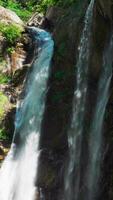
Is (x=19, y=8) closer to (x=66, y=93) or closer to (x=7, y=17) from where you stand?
(x=7, y=17)

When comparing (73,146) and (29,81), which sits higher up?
(29,81)

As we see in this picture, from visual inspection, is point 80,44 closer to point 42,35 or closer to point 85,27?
point 85,27

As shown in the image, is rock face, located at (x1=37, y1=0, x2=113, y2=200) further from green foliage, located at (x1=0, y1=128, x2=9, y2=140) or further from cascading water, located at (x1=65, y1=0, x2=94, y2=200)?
green foliage, located at (x1=0, y1=128, x2=9, y2=140)

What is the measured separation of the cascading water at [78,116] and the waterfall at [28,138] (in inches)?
57.5

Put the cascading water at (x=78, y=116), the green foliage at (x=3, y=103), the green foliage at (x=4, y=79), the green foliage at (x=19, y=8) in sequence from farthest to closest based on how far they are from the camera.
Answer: the green foliage at (x=19, y=8) → the green foliage at (x=4, y=79) → the green foliage at (x=3, y=103) → the cascading water at (x=78, y=116)

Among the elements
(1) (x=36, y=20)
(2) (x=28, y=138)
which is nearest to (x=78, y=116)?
(2) (x=28, y=138)

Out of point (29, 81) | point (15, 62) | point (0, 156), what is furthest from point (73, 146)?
point (15, 62)

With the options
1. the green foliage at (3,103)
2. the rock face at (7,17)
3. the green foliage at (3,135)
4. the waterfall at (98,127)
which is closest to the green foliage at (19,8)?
the rock face at (7,17)

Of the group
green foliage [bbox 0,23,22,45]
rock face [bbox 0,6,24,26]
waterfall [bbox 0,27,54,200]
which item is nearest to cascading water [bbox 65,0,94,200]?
waterfall [bbox 0,27,54,200]

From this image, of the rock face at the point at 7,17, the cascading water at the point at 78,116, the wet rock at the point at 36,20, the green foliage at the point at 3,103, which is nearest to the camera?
the cascading water at the point at 78,116

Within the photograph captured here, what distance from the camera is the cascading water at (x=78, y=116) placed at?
11430 millimetres

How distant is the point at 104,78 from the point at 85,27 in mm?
2056

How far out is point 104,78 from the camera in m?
11.0

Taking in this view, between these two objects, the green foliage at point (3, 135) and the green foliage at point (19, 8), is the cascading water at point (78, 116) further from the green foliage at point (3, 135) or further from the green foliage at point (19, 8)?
the green foliage at point (19, 8)
